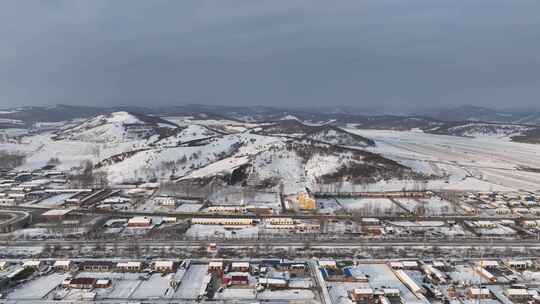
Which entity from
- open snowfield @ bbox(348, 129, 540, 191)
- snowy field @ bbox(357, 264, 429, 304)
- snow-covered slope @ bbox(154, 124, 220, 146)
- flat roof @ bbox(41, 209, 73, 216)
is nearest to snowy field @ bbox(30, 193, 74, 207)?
flat roof @ bbox(41, 209, 73, 216)

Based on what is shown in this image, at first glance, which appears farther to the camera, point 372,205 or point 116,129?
point 116,129

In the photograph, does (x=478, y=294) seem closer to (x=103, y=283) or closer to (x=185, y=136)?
(x=103, y=283)

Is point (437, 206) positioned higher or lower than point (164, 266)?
higher

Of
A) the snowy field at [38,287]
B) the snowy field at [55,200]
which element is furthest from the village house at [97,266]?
the snowy field at [55,200]

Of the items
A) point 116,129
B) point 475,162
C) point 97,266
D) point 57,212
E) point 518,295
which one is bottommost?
point 518,295

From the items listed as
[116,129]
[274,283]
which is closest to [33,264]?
[274,283]

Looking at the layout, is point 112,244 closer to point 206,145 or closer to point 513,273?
point 513,273

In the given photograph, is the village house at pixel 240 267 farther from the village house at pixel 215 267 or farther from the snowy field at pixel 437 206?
the snowy field at pixel 437 206

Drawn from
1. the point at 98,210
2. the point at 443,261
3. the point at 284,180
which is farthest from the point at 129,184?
the point at 443,261

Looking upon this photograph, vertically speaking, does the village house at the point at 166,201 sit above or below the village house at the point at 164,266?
above

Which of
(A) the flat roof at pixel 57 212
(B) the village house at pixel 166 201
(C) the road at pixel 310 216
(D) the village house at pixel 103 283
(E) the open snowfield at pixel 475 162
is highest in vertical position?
(E) the open snowfield at pixel 475 162
